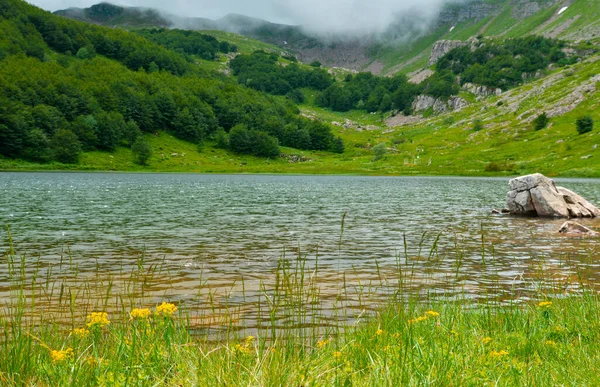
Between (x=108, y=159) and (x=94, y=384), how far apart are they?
545ft

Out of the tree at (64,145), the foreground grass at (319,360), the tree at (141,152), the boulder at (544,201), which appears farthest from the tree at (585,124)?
the foreground grass at (319,360)

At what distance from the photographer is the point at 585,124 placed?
5714 inches

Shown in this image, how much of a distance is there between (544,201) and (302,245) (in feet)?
92.7

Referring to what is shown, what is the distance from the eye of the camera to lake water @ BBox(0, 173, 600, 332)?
15859mm

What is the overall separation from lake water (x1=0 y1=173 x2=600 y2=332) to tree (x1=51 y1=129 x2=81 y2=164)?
109 metres

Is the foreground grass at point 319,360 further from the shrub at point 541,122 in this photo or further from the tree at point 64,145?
the shrub at point 541,122

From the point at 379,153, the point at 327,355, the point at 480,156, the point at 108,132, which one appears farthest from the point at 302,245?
the point at 379,153

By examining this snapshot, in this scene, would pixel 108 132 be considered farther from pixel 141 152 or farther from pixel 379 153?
pixel 379 153

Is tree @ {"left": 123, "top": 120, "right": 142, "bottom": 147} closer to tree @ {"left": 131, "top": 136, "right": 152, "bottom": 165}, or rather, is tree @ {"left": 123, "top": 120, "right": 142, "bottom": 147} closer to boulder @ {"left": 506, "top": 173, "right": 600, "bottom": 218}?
tree @ {"left": 131, "top": 136, "right": 152, "bottom": 165}

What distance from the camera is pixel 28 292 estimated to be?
1466cm

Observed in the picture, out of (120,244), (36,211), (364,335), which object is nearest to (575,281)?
(364,335)

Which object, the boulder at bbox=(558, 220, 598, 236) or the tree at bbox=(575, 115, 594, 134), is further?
the tree at bbox=(575, 115, 594, 134)

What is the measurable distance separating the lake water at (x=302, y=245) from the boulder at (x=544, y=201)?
3337 millimetres

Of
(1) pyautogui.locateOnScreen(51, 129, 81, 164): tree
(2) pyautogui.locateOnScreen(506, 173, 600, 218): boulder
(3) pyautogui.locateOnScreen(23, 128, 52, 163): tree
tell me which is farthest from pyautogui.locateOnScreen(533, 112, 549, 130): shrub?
(3) pyautogui.locateOnScreen(23, 128, 52, 163): tree
